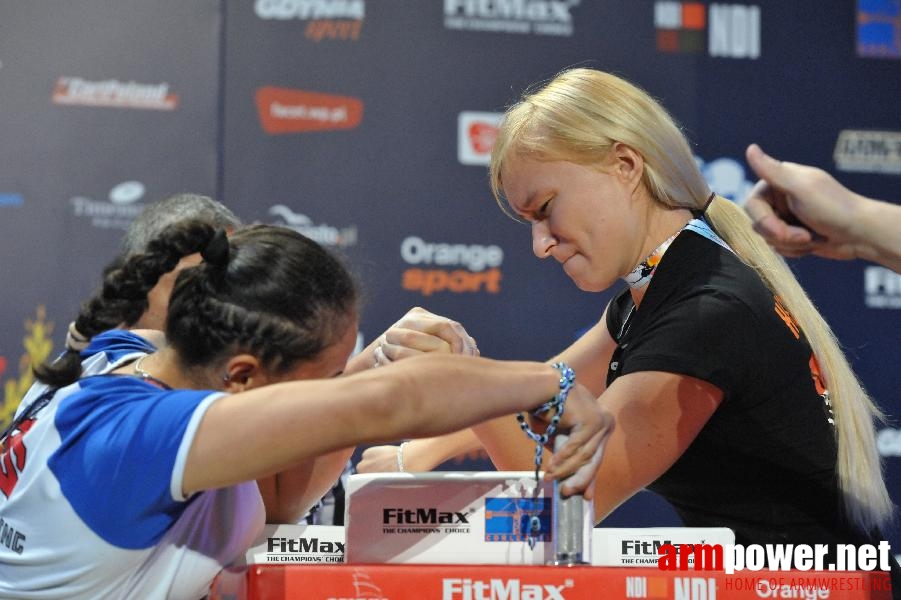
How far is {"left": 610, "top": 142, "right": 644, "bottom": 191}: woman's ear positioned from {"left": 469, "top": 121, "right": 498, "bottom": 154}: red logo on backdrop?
224 centimetres

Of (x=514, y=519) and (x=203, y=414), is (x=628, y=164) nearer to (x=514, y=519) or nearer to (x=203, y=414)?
(x=514, y=519)

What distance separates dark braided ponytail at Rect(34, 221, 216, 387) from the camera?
1307 mm

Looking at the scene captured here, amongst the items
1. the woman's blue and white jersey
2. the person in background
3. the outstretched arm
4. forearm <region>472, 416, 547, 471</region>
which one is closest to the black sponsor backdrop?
forearm <region>472, 416, 547, 471</region>

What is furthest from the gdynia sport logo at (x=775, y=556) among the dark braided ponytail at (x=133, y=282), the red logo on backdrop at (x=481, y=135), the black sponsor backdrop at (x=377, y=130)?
the red logo on backdrop at (x=481, y=135)

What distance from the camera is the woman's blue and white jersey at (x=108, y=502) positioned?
1.10 m

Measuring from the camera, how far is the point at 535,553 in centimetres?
120

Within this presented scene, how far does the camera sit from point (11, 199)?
3.57 m

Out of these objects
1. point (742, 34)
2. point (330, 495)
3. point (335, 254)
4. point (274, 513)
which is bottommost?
point (330, 495)

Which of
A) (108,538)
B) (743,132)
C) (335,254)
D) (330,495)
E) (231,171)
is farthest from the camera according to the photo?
(743,132)

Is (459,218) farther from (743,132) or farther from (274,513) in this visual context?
(274,513)

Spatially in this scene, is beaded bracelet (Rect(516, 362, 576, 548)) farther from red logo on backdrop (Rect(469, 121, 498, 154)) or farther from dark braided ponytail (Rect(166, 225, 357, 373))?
red logo on backdrop (Rect(469, 121, 498, 154))

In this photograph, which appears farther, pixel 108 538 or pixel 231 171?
pixel 231 171


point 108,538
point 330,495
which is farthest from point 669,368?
point 330,495

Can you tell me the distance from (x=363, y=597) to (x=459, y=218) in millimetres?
2836
